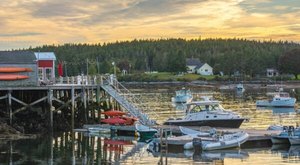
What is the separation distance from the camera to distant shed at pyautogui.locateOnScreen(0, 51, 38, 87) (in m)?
54.6

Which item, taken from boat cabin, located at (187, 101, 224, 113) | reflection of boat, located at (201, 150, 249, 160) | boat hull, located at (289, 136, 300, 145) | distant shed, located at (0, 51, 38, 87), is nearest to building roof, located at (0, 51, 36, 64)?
distant shed, located at (0, 51, 38, 87)

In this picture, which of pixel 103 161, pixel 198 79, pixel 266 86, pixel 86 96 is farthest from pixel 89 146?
pixel 198 79

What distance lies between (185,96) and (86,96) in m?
43.5

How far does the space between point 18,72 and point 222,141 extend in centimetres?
2087

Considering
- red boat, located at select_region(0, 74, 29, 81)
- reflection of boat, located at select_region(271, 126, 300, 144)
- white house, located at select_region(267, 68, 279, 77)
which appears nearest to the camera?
reflection of boat, located at select_region(271, 126, 300, 144)

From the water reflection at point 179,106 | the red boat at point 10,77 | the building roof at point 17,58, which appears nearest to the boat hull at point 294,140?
the building roof at point 17,58

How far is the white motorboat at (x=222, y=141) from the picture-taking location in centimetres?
4238

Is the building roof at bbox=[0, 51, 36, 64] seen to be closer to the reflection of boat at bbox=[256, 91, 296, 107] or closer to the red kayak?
the red kayak

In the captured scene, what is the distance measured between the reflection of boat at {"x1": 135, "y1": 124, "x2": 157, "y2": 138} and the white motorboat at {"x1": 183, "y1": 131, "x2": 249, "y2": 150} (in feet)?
22.3

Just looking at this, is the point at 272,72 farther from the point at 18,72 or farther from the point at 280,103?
the point at 18,72

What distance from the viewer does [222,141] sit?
43.1m

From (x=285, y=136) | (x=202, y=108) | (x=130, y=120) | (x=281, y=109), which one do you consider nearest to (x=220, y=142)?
(x=285, y=136)

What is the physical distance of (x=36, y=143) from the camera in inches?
1838

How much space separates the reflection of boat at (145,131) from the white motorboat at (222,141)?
22.3 feet
